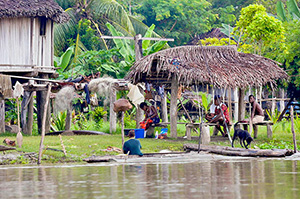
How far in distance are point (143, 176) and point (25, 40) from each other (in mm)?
11624

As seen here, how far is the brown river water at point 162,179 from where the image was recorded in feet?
29.1

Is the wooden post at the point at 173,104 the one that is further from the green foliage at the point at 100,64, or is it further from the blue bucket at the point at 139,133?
the green foliage at the point at 100,64

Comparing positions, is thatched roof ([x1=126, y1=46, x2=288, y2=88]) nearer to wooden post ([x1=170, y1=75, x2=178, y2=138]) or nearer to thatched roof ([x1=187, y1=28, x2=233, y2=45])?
wooden post ([x1=170, y1=75, x2=178, y2=138])

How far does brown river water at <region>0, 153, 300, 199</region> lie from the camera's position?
8.88 metres

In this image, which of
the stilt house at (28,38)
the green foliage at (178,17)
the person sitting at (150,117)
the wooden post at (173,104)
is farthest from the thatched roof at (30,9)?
the green foliage at (178,17)

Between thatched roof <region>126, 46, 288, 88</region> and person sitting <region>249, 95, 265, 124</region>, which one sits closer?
thatched roof <region>126, 46, 288, 88</region>

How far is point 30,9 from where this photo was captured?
2067cm

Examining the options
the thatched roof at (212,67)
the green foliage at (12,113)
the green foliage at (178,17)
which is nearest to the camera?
the thatched roof at (212,67)

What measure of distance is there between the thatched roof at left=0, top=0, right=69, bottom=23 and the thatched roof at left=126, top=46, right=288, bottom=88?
413 cm

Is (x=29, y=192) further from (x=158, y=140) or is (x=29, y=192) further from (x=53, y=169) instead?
(x=158, y=140)

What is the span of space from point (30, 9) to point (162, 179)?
39.4 ft

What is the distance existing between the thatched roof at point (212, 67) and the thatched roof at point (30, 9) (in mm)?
4134

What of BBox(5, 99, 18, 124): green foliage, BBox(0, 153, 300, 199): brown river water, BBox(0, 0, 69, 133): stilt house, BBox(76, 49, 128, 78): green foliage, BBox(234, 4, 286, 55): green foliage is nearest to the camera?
BBox(0, 153, 300, 199): brown river water

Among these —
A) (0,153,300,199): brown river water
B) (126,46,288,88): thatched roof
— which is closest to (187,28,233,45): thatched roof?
(126,46,288,88): thatched roof
